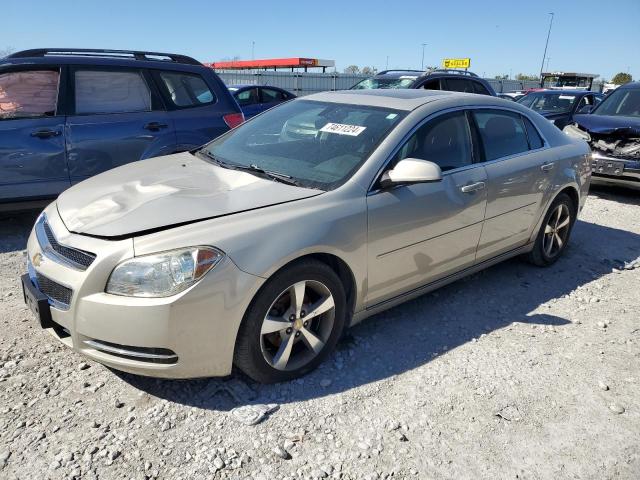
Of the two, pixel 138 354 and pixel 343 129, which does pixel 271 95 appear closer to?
pixel 343 129

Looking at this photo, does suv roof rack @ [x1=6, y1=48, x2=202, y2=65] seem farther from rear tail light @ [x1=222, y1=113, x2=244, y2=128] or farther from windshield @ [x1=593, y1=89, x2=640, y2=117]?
windshield @ [x1=593, y1=89, x2=640, y2=117]

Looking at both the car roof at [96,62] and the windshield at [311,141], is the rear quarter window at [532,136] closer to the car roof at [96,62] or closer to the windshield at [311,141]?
the windshield at [311,141]

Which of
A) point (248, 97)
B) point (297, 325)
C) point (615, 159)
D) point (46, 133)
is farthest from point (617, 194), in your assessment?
point (248, 97)

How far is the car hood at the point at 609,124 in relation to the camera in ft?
24.6

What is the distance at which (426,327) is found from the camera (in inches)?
141

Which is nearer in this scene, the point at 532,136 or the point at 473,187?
the point at 473,187

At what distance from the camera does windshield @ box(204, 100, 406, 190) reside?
10.2ft

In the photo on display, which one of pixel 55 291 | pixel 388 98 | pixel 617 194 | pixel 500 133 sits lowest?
pixel 617 194

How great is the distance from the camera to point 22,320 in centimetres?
334

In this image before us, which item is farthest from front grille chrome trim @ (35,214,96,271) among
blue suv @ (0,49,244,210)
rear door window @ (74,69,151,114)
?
rear door window @ (74,69,151,114)

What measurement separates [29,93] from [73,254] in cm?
320

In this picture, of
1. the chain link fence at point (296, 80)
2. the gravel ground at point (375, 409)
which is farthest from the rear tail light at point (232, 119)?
the chain link fence at point (296, 80)

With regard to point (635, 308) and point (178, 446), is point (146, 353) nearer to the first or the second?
point (178, 446)

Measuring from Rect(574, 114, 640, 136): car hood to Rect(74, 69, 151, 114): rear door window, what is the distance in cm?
665
